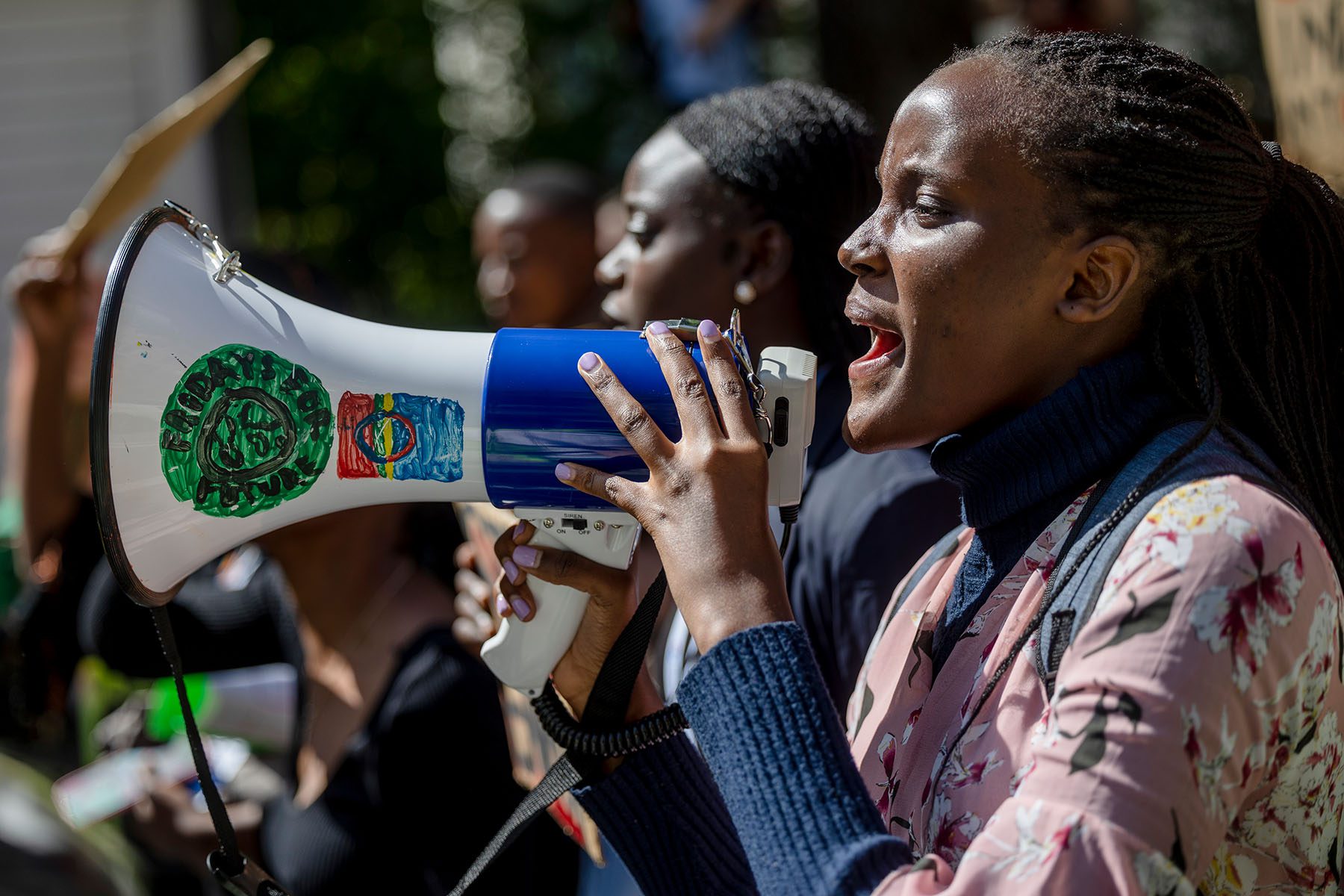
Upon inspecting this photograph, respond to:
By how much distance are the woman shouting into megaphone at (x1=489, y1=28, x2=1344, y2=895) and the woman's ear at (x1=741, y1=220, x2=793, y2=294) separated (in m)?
0.85

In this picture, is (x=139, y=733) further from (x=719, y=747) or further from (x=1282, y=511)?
(x=1282, y=511)

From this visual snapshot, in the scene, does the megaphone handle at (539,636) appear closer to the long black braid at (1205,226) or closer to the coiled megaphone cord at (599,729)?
the coiled megaphone cord at (599,729)

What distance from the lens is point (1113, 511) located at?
4.07 feet

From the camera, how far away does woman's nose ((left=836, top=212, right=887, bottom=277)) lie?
146 cm

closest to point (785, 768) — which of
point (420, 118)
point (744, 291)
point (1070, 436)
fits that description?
point (1070, 436)

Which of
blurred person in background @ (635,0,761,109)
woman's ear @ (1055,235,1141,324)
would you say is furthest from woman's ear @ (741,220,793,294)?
blurred person in background @ (635,0,761,109)

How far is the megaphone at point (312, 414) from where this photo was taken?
1565mm

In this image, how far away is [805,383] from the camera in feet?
5.10

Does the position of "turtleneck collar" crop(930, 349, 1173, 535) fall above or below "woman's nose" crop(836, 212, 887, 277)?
below

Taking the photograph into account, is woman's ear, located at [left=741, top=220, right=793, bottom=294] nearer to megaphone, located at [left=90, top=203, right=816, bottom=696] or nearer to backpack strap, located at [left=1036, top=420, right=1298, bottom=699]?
megaphone, located at [left=90, top=203, right=816, bottom=696]

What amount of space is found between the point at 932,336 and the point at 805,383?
19 cm

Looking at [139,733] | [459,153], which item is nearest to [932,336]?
[139,733]

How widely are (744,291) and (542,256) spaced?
239 centimetres

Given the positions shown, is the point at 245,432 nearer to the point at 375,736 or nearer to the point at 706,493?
the point at 706,493
